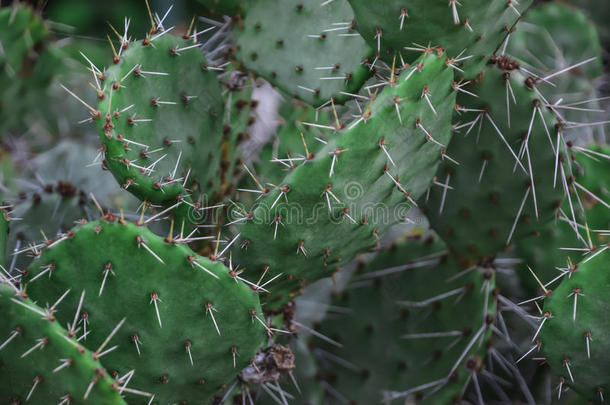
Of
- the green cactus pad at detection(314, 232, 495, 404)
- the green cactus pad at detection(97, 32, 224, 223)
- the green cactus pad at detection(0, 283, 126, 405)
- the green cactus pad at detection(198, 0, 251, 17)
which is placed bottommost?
the green cactus pad at detection(314, 232, 495, 404)

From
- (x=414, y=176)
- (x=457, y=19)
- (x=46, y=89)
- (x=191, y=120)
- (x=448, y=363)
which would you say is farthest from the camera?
(x=46, y=89)

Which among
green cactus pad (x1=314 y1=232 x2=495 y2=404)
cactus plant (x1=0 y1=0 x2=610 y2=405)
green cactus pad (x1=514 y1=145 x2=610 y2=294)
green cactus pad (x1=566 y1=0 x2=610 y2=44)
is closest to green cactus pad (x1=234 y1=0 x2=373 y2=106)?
cactus plant (x1=0 y1=0 x2=610 y2=405)

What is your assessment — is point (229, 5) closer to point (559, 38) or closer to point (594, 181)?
point (594, 181)

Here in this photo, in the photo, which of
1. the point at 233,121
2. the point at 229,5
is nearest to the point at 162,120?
the point at 233,121

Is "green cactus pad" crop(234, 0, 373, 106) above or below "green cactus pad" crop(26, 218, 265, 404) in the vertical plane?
above

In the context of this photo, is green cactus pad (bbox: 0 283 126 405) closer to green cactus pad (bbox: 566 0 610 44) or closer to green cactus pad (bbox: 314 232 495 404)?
green cactus pad (bbox: 314 232 495 404)

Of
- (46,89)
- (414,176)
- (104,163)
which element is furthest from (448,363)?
(46,89)

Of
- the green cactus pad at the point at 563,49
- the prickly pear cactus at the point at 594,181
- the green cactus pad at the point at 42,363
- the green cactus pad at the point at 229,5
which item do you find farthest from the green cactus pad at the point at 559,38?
the green cactus pad at the point at 42,363

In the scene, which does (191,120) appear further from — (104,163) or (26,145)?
(26,145)
